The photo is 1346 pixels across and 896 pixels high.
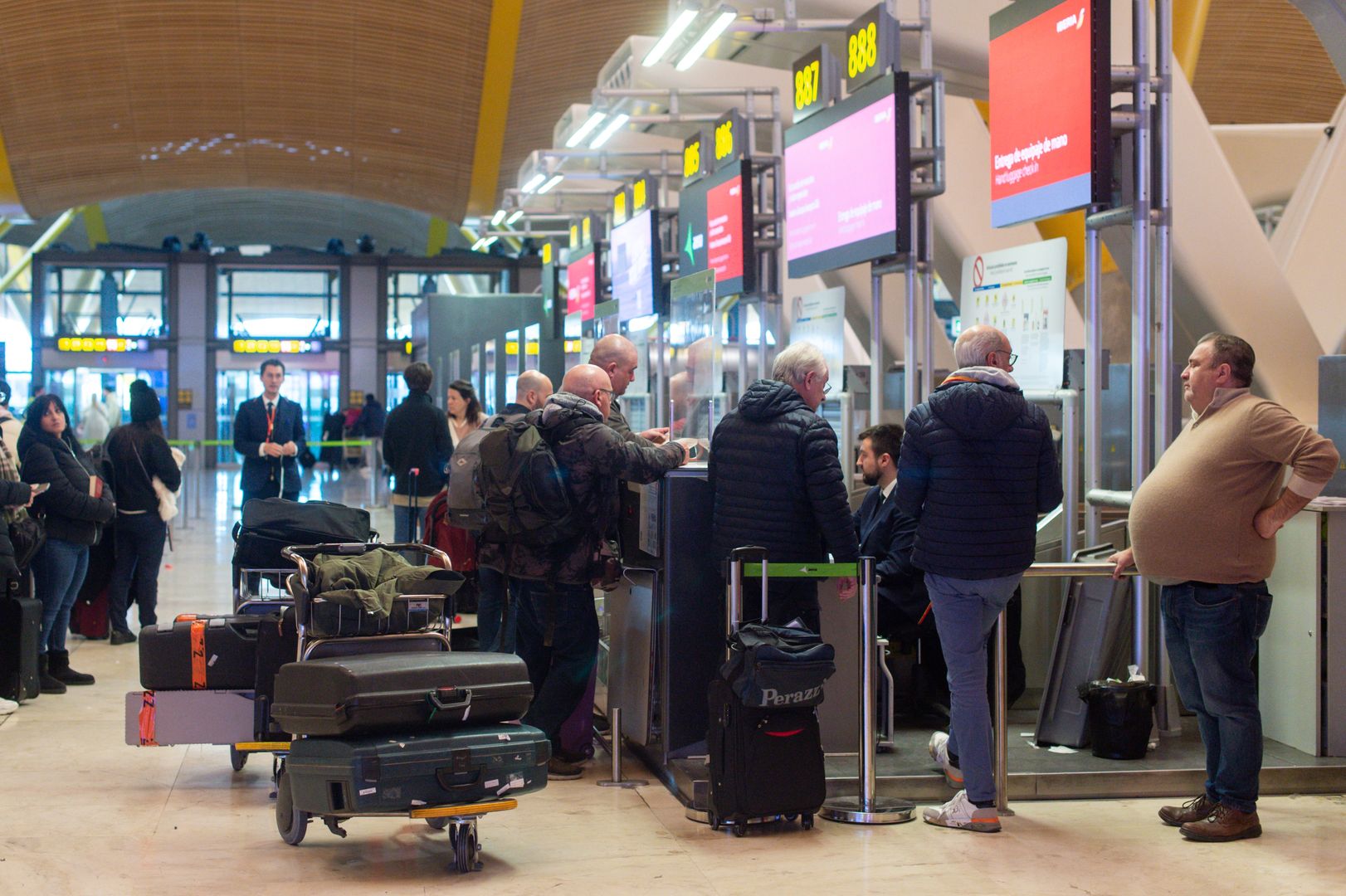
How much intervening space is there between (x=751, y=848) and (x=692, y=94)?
812 centimetres

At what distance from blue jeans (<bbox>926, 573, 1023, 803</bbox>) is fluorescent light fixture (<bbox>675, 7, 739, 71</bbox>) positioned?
4431 mm

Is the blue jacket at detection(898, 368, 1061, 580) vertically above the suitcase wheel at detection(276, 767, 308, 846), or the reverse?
the blue jacket at detection(898, 368, 1061, 580)

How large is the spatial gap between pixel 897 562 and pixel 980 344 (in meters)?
1.34

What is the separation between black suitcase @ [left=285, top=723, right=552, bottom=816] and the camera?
13.1 ft

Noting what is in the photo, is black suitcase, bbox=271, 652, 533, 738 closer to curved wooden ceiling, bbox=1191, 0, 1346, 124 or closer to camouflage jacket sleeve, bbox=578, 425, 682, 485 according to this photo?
camouflage jacket sleeve, bbox=578, 425, 682, 485

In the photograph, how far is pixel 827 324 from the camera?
867 cm

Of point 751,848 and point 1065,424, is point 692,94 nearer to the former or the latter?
point 1065,424

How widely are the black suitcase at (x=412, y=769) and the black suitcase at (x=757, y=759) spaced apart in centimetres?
59

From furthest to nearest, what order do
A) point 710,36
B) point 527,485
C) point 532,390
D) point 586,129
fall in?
point 586,129, point 710,36, point 532,390, point 527,485

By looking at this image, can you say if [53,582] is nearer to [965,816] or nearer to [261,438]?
[261,438]

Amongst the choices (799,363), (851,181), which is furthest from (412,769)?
(851,181)

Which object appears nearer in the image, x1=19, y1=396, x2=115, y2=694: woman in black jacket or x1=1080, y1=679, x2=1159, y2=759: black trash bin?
x1=1080, y1=679, x2=1159, y2=759: black trash bin

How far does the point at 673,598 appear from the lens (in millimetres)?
5289

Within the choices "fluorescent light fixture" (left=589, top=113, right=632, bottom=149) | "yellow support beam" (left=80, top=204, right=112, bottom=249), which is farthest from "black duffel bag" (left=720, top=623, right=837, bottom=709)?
"yellow support beam" (left=80, top=204, right=112, bottom=249)
